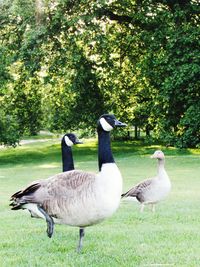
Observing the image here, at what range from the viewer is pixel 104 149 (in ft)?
26.8

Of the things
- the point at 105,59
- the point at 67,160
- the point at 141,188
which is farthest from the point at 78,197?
the point at 105,59

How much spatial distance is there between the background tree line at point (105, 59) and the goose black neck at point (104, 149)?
24766 mm

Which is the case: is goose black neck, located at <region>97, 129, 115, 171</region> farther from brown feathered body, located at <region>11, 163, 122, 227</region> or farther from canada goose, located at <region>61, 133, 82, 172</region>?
canada goose, located at <region>61, 133, 82, 172</region>

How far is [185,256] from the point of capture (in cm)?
813

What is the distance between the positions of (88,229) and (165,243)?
1997mm

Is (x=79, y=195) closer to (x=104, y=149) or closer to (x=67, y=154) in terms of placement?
(x=104, y=149)

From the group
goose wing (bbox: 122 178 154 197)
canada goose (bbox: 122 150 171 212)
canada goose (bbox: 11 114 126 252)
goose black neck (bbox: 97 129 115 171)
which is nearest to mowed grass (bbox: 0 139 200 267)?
canada goose (bbox: 122 150 171 212)

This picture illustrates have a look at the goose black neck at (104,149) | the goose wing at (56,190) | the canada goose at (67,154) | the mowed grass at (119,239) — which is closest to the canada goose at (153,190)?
the mowed grass at (119,239)

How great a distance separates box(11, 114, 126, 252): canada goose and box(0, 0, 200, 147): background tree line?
25.2m

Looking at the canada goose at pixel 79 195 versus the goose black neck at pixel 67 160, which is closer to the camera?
the canada goose at pixel 79 195

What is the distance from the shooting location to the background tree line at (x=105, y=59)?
33969mm

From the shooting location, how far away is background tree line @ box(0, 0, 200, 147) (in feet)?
111

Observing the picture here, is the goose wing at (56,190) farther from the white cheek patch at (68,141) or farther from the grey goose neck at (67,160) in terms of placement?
the white cheek patch at (68,141)

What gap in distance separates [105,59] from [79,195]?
1269 inches
